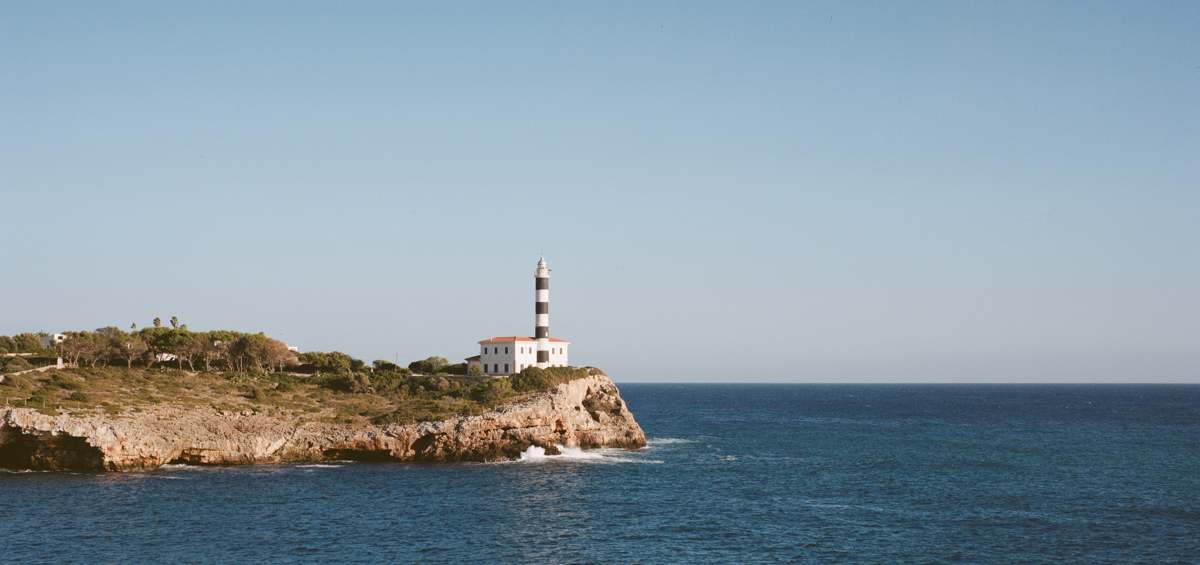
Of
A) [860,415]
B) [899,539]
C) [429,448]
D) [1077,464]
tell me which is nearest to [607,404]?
[429,448]

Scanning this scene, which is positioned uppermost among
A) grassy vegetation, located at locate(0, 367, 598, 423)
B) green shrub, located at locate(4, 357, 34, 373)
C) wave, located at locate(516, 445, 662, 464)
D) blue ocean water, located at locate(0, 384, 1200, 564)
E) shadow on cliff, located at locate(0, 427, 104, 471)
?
green shrub, located at locate(4, 357, 34, 373)

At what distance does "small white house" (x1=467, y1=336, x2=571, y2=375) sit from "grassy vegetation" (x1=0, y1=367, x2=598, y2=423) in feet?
20.9

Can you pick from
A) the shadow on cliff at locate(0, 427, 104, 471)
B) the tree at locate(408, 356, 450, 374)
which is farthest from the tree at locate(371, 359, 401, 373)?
the shadow on cliff at locate(0, 427, 104, 471)

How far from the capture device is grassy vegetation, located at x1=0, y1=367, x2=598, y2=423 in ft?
282

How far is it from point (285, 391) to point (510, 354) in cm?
2775

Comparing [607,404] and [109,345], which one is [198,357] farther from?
[607,404]

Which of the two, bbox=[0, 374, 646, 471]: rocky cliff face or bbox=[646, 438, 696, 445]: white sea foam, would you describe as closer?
bbox=[0, 374, 646, 471]: rocky cliff face

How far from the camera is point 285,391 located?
101 m

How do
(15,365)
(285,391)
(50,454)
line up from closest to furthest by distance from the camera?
(50,454)
(285,391)
(15,365)

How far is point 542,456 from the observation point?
93562 mm

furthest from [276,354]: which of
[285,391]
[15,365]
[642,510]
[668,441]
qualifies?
[642,510]

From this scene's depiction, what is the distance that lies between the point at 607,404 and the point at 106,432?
51465mm

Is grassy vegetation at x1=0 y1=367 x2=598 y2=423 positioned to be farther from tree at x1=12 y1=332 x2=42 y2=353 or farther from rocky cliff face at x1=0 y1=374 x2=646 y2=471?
tree at x1=12 y1=332 x2=42 y2=353

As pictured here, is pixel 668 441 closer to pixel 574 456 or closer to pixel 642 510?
pixel 574 456
